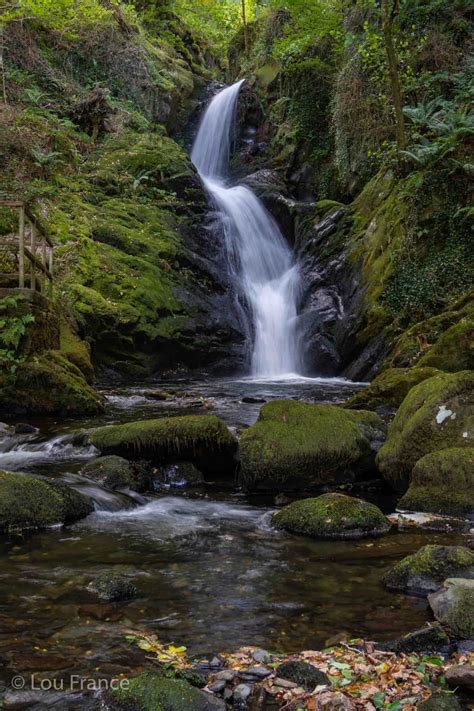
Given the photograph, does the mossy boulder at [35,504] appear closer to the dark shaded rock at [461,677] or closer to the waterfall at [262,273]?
the dark shaded rock at [461,677]

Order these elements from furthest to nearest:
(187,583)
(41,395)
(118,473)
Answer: (41,395) → (118,473) → (187,583)

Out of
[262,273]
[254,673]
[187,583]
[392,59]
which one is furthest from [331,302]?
[254,673]

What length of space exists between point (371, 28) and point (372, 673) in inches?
743

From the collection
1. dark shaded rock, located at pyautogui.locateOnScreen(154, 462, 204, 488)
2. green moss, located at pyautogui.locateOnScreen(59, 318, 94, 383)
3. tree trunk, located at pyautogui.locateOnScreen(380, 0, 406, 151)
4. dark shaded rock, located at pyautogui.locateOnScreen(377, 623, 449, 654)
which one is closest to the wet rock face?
tree trunk, located at pyautogui.locateOnScreen(380, 0, 406, 151)

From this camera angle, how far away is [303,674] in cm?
271

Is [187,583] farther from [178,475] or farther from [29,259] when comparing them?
[29,259]

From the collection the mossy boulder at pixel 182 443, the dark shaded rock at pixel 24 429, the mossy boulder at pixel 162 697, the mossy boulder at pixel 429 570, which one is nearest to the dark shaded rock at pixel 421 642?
the mossy boulder at pixel 429 570

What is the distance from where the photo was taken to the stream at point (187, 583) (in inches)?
123

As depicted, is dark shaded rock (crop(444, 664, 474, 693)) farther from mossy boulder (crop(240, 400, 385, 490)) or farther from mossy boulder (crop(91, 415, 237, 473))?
mossy boulder (crop(91, 415, 237, 473))

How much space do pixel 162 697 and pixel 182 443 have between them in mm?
4417

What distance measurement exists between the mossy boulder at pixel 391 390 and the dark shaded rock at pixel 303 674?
6107mm

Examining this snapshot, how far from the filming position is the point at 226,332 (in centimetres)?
1672

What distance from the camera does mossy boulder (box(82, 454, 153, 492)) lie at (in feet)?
20.4

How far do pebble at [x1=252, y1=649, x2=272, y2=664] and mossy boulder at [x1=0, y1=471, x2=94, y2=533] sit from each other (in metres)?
2.62
